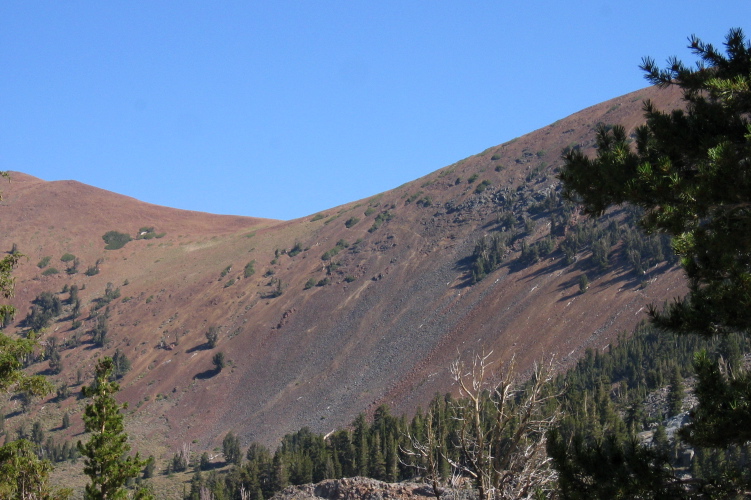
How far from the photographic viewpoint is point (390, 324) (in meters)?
68.9

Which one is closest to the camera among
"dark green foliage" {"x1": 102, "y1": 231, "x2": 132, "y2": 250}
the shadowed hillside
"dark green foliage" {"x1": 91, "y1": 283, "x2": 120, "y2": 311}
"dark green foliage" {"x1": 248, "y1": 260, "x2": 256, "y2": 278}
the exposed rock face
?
the exposed rock face

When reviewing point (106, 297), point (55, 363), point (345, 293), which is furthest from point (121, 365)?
point (345, 293)

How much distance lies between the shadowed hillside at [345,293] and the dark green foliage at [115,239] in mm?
1257

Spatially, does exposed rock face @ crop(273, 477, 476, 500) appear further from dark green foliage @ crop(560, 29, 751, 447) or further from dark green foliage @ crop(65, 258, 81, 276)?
dark green foliage @ crop(65, 258, 81, 276)

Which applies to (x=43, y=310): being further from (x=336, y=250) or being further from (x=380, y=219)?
(x=380, y=219)

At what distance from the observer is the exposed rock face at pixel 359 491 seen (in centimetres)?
2253

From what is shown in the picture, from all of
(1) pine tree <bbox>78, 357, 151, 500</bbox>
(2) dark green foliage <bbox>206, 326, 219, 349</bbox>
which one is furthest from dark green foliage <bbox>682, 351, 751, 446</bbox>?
(2) dark green foliage <bbox>206, 326, 219, 349</bbox>

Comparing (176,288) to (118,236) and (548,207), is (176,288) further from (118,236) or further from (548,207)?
(548,207)

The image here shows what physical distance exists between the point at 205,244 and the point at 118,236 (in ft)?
42.3

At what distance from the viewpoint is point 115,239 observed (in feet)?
343

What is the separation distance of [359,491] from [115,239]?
291 ft

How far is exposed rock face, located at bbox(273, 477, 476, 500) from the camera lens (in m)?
22.5

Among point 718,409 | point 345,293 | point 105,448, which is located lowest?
point 718,409

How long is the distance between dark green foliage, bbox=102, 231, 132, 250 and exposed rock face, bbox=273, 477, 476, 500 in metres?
83.2
